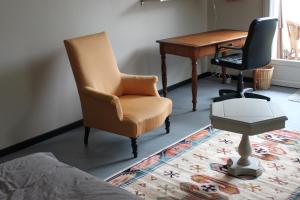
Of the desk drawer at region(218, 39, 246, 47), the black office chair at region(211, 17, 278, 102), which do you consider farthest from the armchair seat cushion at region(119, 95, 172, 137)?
the desk drawer at region(218, 39, 246, 47)

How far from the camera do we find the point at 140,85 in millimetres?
3502

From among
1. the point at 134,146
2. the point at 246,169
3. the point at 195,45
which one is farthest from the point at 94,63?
the point at 246,169

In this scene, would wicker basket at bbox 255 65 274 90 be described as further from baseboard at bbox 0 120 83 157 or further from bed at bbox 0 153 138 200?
bed at bbox 0 153 138 200

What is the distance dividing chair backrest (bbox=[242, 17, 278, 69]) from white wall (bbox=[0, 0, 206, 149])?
3.98 feet

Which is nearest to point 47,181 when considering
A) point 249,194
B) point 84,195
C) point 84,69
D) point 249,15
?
point 84,195

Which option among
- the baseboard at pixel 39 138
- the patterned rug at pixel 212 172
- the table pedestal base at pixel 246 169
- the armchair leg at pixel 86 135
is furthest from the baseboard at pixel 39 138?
the table pedestal base at pixel 246 169

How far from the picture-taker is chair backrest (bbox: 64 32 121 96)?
10.5 feet

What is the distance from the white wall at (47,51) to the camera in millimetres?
3172

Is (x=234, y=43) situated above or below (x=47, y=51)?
below

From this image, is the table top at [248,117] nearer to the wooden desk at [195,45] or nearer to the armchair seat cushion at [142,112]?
the armchair seat cushion at [142,112]

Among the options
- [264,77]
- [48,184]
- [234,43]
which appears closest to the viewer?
[48,184]

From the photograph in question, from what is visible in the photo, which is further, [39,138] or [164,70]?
[164,70]

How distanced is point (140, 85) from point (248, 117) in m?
1.24

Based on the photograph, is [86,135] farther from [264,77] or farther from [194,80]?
[264,77]
